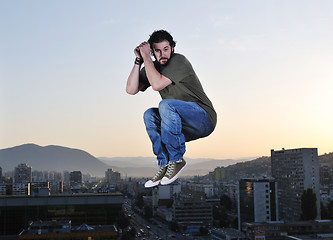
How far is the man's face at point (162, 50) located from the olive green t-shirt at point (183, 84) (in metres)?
0.05

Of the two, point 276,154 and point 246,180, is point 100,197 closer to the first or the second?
point 246,180

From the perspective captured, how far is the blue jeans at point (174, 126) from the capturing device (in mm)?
3896

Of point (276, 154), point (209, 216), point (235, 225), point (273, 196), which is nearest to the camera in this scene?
point (273, 196)

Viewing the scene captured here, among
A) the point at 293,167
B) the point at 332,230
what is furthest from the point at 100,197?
the point at 293,167

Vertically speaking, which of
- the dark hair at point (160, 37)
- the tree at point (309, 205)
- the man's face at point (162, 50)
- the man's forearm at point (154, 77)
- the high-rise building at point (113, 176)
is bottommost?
the tree at point (309, 205)

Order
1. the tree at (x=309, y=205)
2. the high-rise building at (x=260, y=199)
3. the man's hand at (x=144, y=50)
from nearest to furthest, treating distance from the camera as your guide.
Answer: the man's hand at (x=144, y=50), the high-rise building at (x=260, y=199), the tree at (x=309, y=205)

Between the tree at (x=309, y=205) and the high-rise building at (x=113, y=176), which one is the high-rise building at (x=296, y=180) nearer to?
Answer: the tree at (x=309, y=205)

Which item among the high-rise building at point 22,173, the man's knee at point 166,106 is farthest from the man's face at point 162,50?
the high-rise building at point 22,173

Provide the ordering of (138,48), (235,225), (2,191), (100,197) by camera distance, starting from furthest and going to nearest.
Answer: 1. (2,191)
2. (235,225)
3. (100,197)
4. (138,48)

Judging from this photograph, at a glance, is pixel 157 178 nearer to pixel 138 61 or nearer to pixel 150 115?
pixel 150 115

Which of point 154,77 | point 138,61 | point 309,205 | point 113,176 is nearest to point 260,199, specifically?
point 309,205

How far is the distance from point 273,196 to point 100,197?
21.6 m

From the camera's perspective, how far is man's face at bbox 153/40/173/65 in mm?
4082

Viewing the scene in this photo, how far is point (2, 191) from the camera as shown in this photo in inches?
3009
